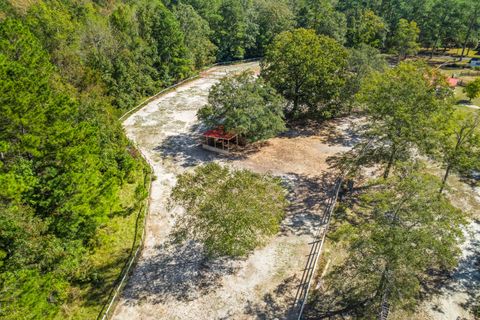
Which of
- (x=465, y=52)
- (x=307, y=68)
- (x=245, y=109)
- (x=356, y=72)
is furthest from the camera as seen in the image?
(x=465, y=52)

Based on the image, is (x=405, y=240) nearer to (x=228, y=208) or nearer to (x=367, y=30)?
(x=228, y=208)

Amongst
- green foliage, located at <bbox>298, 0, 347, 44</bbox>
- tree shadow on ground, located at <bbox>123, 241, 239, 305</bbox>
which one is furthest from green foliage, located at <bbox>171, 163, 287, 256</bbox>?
green foliage, located at <bbox>298, 0, 347, 44</bbox>

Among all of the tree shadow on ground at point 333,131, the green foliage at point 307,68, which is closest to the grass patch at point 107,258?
the tree shadow on ground at point 333,131

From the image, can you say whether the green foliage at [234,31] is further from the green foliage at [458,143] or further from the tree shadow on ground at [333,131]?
the green foliage at [458,143]

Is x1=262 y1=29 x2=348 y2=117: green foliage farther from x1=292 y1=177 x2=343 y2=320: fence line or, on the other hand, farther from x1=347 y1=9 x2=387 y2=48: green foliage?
x1=347 y1=9 x2=387 y2=48: green foliage

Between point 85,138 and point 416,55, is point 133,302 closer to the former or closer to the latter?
point 85,138

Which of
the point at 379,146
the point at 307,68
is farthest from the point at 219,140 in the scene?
the point at 379,146
